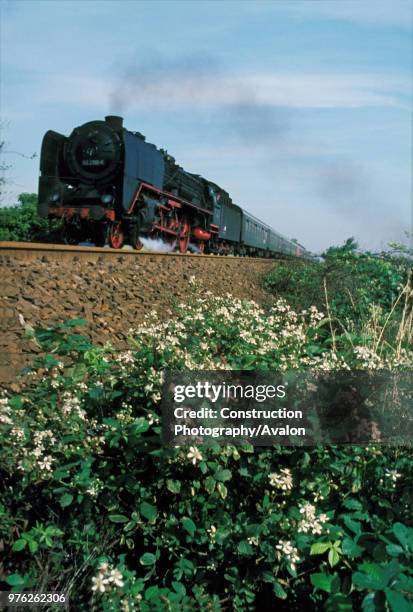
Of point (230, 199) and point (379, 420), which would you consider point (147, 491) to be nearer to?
point (379, 420)

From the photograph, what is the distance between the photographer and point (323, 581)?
2318 millimetres

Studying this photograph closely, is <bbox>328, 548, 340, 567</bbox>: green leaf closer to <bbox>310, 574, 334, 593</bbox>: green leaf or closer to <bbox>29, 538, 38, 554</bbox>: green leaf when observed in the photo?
<bbox>310, 574, 334, 593</bbox>: green leaf

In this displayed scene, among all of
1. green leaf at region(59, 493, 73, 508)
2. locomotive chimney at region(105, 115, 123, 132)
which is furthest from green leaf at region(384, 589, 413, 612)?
locomotive chimney at region(105, 115, 123, 132)

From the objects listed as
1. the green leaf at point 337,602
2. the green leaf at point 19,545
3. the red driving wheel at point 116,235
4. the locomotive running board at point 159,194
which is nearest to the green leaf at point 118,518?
the green leaf at point 19,545

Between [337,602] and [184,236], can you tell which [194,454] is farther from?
[184,236]

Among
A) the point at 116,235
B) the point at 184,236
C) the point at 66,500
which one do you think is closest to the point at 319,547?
the point at 66,500

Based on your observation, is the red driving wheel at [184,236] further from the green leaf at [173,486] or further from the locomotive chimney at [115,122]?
the green leaf at [173,486]

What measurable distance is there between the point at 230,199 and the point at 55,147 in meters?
11.7

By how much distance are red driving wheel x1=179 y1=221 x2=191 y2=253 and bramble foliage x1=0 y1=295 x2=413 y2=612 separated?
16033 mm

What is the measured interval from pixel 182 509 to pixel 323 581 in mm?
707

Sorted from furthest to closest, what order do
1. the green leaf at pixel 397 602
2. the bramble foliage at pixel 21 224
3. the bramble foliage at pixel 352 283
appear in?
1. the bramble foliage at pixel 21 224
2. the bramble foliage at pixel 352 283
3. the green leaf at pixel 397 602

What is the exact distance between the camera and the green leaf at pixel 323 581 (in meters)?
2.29

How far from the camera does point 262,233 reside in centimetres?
3133

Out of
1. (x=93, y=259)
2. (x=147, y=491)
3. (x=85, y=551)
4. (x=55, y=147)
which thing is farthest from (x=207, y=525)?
(x=55, y=147)
